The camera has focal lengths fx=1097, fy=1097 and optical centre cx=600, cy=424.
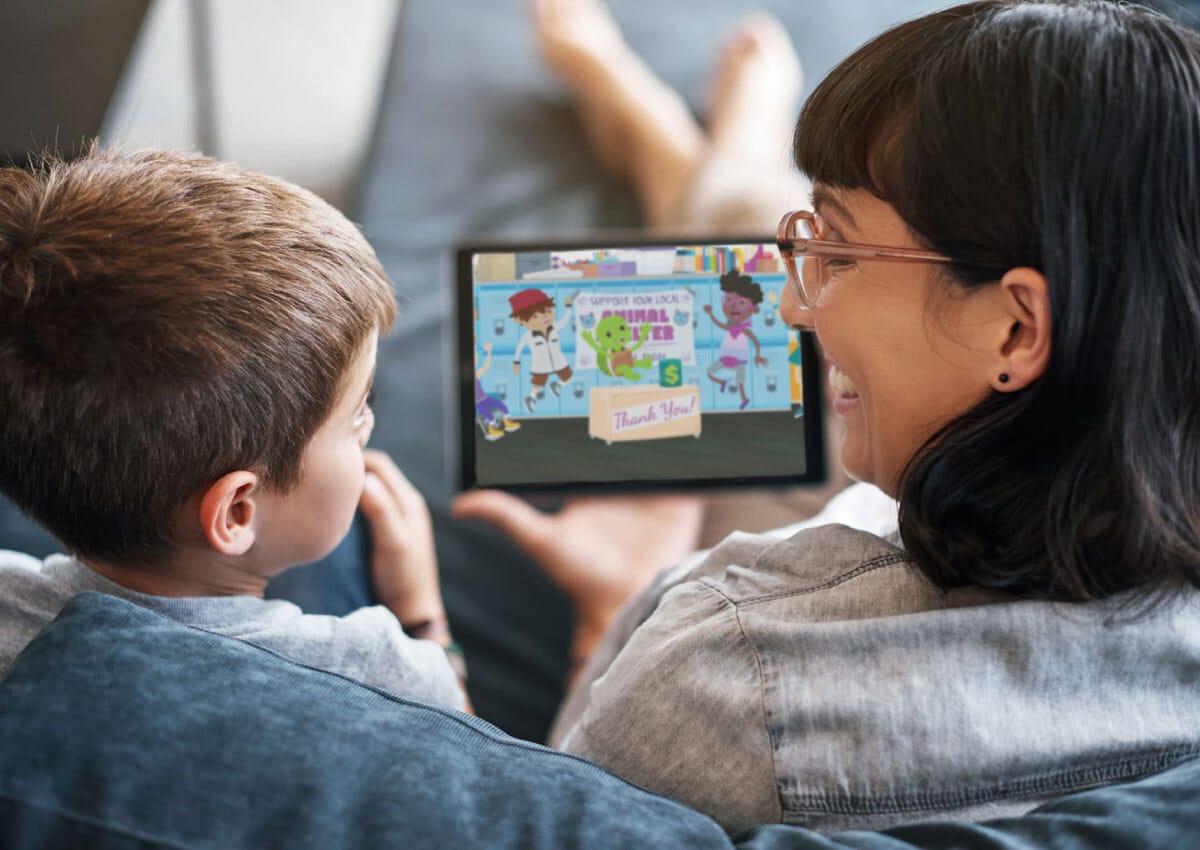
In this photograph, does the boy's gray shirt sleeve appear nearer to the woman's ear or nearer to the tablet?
the tablet

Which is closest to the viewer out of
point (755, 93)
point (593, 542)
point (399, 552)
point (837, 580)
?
point (837, 580)

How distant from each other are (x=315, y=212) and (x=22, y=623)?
34 cm

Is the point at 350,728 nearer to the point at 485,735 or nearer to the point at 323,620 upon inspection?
the point at 485,735

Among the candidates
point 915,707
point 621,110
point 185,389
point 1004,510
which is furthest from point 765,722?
point 621,110

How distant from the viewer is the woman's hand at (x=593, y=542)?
117 cm

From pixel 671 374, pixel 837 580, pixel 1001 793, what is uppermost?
pixel 671 374

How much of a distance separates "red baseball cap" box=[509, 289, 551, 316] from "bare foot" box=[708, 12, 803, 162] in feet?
2.28

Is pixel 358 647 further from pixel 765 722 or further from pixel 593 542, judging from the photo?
pixel 593 542

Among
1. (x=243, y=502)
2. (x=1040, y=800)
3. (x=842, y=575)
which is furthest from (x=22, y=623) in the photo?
(x=1040, y=800)

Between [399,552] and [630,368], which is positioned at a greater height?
[630,368]

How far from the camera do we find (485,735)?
0.62 meters

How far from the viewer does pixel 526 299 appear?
3.01ft

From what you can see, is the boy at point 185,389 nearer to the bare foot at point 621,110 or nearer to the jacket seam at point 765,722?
the jacket seam at point 765,722

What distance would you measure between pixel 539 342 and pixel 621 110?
2.41 ft
